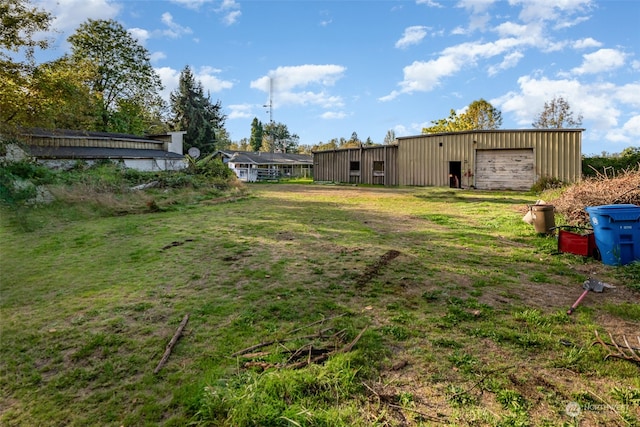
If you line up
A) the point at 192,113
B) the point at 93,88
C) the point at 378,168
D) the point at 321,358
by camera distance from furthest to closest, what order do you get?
1. the point at 192,113
2. the point at 93,88
3. the point at 378,168
4. the point at 321,358

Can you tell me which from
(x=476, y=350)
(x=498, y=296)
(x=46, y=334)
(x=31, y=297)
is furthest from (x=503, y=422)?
(x=31, y=297)

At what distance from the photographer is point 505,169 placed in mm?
19750

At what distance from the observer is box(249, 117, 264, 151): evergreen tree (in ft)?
212

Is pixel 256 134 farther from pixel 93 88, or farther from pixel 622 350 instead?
pixel 622 350

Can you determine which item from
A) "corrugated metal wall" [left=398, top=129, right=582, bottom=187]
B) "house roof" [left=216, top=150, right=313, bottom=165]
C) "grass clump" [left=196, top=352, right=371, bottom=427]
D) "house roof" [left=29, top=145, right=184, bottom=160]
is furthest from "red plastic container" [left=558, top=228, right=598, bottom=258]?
"house roof" [left=216, top=150, right=313, bottom=165]

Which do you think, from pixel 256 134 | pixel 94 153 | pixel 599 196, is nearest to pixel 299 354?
pixel 599 196

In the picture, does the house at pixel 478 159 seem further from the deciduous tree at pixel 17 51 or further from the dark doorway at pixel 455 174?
the deciduous tree at pixel 17 51

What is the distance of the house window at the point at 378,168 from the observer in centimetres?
2494

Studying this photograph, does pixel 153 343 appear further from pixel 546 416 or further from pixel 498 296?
pixel 498 296

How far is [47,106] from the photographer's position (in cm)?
1792

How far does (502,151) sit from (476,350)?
19.8 metres

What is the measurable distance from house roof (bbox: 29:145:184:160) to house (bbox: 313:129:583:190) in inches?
569

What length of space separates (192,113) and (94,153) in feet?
63.3

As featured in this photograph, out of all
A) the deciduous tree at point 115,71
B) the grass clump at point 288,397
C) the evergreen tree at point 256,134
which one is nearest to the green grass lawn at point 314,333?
the grass clump at point 288,397
